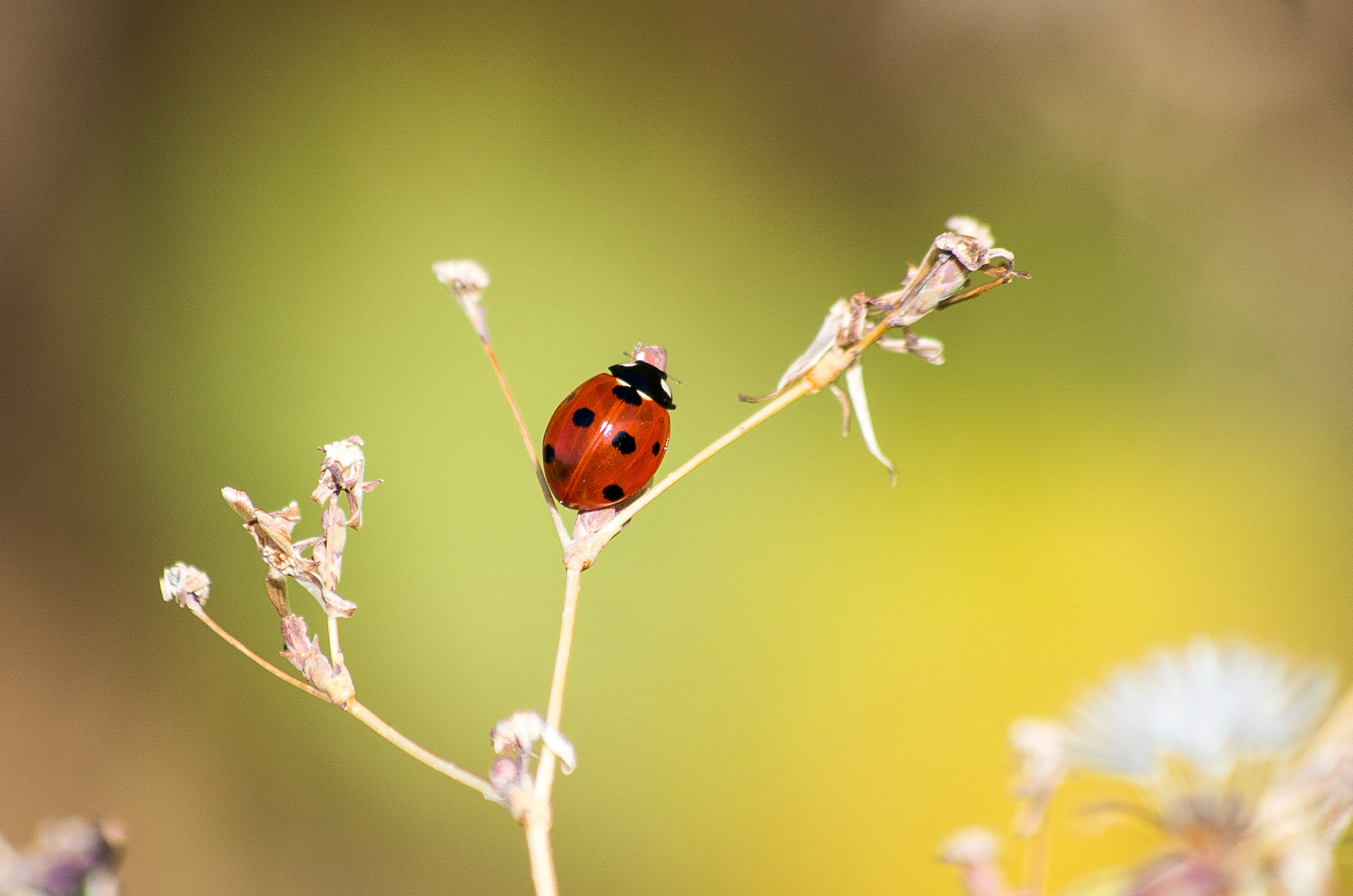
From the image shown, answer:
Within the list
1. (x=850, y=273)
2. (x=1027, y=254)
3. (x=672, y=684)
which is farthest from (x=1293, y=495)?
(x=672, y=684)

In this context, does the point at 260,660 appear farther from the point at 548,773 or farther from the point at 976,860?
the point at 976,860

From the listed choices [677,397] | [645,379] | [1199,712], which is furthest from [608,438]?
[677,397]

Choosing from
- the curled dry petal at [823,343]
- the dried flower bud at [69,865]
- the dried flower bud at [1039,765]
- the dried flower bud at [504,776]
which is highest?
the curled dry petal at [823,343]

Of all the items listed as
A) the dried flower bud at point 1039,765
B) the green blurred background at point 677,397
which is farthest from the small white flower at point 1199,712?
the green blurred background at point 677,397

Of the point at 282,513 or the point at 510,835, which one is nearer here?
the point at 282,513

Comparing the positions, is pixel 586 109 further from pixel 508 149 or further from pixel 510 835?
pixel 510 835

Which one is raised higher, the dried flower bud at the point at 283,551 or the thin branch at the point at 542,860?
the dried flower bud at the point at 283,551

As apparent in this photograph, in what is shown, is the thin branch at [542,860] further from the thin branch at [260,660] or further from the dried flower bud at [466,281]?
the dried flower bud at [466,281]
